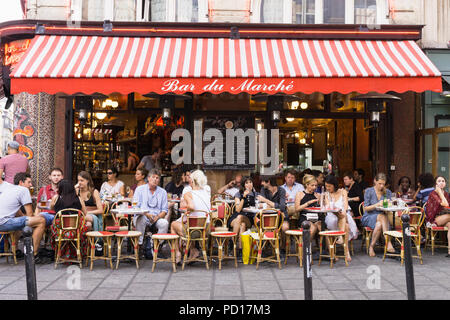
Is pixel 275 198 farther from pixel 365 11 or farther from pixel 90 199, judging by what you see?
pixel 365 11

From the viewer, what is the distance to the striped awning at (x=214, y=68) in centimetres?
814

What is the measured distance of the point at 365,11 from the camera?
10.7 metres

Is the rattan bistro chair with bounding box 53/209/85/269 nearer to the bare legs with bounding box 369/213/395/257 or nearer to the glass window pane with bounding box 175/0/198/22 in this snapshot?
the bare legs with bounding box 369/213/395/257

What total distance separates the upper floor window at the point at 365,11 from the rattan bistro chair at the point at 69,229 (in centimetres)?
769

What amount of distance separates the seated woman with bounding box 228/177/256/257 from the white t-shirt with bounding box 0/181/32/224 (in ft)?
11.0

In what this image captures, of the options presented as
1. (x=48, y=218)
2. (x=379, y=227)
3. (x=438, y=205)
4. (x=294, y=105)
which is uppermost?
(x=294, y=105)

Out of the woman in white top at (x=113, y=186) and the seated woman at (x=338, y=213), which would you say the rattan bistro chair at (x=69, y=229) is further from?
the seated woman at (x=338, y=213)

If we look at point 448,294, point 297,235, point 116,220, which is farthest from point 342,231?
point 116,220

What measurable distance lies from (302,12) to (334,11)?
0.76 metres

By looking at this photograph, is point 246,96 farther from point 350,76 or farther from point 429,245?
point 429,245

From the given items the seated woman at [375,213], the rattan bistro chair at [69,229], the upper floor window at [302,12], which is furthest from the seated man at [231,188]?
the upper floor window at [302,12]

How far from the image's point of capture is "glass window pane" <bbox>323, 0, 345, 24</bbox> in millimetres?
10688

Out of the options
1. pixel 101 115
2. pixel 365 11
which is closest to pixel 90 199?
pixel 101 115

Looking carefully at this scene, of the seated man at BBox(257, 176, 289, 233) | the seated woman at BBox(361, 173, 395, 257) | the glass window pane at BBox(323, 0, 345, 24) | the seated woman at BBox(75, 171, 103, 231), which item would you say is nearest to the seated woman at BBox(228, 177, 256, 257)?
the seated man at BBox(257, 176, 289, 233)
